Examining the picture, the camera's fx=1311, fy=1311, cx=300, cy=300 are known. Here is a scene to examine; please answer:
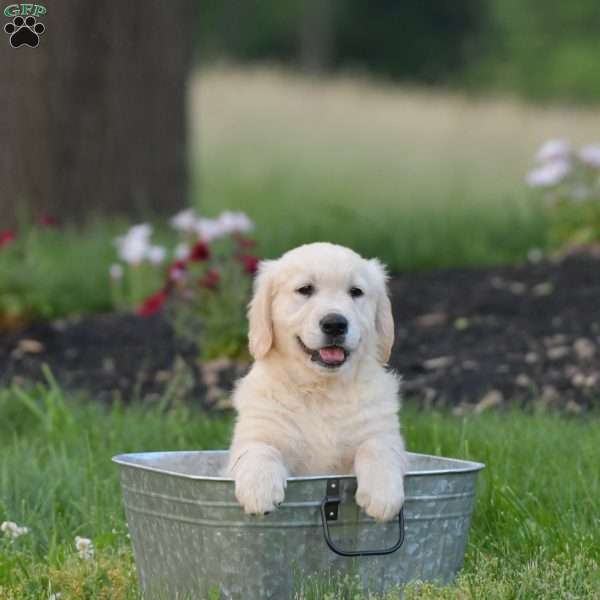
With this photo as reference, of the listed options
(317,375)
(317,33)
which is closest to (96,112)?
(317,375)

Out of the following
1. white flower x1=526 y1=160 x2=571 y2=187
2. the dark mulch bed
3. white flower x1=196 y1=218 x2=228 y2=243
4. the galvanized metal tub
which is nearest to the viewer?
the galvanized metal tub

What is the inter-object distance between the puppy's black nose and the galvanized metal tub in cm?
48

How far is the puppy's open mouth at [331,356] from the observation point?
3.58 metres

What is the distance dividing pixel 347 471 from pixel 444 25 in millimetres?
35785

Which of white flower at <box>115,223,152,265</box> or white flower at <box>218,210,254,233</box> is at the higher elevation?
white flower at <box>218,210,254,233</box>

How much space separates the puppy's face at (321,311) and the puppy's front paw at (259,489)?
1.68 feet

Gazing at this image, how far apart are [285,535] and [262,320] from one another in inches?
29.6

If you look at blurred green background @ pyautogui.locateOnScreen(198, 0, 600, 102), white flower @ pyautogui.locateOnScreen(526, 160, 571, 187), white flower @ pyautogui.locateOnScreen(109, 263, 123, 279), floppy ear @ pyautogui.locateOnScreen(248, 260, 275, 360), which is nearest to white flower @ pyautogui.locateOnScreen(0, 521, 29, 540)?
floppy ear @ pyautogui.locateOnScreen(248, 260, 275, 360)

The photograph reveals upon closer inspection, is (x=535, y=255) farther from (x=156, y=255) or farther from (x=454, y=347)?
(x=156, y=255)

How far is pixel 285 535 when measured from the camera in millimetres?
3227

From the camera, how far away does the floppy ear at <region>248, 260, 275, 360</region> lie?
12.3 ft

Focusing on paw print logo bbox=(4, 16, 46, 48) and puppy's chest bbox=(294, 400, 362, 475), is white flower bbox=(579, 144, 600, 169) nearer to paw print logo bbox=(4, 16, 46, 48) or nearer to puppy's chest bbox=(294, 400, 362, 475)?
paw print logo bbox=(4, 16, 46, 48)

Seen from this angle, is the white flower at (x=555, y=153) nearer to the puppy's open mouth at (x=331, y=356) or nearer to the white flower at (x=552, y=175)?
the white flower at (x=552, y=175)

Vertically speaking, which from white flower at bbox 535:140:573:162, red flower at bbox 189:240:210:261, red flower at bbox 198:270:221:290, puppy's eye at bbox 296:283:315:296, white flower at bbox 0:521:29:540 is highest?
puppy's eye at bbox 296:283:315:296
